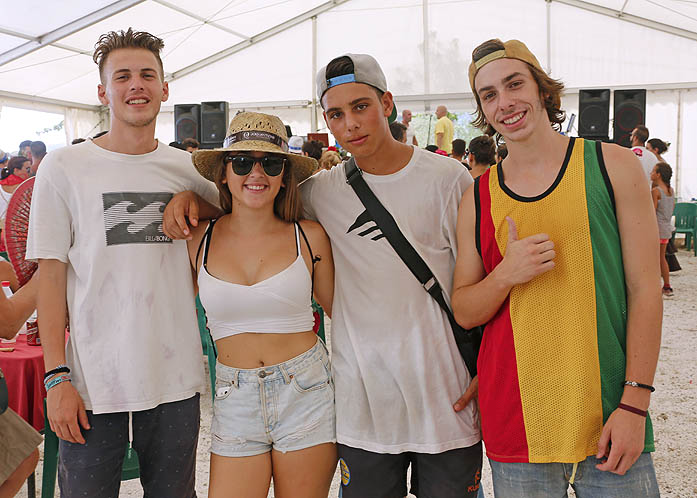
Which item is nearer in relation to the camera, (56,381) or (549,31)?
(56,381)

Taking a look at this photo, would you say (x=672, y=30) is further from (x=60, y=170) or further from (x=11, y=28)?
(x=60, y=170)

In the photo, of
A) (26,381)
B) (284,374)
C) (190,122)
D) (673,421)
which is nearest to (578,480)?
(284,374)

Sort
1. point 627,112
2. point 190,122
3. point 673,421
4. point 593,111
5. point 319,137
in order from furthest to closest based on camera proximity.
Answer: point 319,137 < point 190,122 < point 627,112 < point 593,111 < point 673,421

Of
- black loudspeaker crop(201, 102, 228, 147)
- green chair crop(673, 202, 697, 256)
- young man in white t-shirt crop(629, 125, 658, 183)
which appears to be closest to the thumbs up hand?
young man in white t-shirt crop(629, 125, 658, 183)

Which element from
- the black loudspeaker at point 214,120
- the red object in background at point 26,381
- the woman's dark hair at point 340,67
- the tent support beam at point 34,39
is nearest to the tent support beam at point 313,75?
the tent support beam at point 34,39

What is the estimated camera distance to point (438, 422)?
5.55 ft

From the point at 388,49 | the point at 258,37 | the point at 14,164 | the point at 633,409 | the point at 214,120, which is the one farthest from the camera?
the point at 258,37

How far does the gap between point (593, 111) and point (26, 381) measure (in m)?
6.69

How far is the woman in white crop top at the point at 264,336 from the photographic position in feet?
5.64

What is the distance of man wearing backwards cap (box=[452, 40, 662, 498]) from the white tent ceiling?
36.5 ft

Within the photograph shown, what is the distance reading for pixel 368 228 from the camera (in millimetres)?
1755

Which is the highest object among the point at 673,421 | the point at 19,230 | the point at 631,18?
the point at 631,18

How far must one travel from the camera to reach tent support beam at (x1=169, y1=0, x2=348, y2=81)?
45.6ft

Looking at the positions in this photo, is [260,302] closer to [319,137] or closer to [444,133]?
[319,137]
